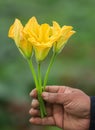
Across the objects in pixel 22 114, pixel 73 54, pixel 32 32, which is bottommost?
pixel 22 114

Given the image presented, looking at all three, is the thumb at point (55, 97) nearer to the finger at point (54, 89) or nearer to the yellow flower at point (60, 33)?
the finger at point (54, 89)

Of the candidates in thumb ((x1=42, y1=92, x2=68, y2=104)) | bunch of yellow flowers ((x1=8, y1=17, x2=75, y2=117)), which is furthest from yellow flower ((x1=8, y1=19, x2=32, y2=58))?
thumb ((x1=42, y1=92, x2=68, y2=104))

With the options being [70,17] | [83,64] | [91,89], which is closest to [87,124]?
[91,89]

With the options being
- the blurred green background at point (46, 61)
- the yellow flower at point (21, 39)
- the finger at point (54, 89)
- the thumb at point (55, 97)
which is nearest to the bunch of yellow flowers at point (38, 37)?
the yellow flower at point (21, 39)

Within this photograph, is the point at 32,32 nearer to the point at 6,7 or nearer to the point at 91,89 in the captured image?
the point at 91,89

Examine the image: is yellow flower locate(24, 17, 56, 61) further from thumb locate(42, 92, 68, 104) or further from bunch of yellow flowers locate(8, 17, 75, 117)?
thumb locate(42, 92, 68, 104)

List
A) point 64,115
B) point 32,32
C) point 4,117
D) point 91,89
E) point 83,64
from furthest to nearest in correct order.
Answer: point 83,64 < point 91,89 < point 4,117 < point 64,115 < point 32,32
